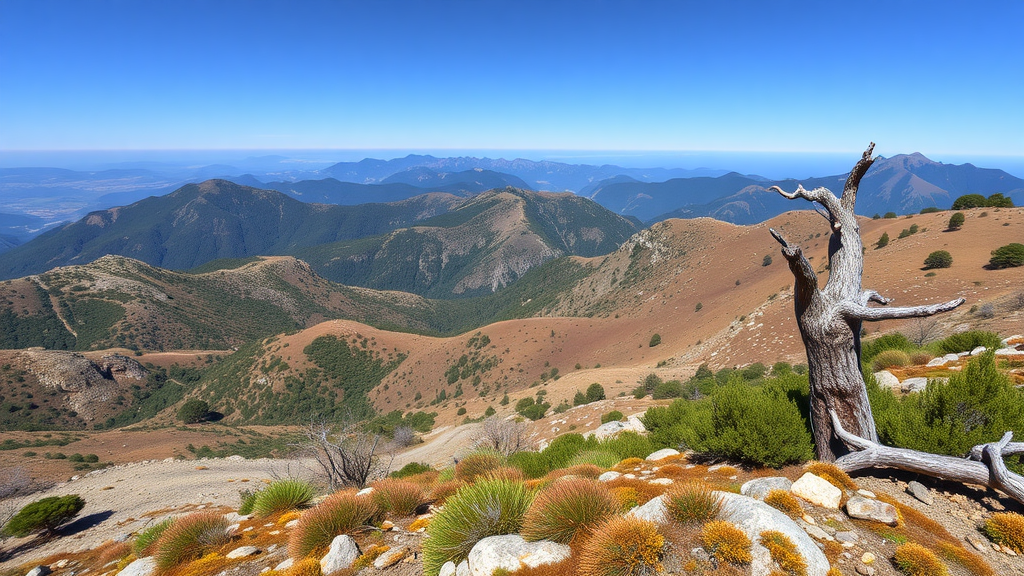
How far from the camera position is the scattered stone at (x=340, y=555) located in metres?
4.75

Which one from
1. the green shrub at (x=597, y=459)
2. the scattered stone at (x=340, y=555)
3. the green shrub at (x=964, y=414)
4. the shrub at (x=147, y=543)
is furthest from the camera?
the green shrub at (x=597, y=459)

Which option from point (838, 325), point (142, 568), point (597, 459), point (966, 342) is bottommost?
point (597, 459)

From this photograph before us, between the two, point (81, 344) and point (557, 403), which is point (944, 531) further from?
point (81, 344)

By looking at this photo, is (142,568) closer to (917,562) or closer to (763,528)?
(763,528)

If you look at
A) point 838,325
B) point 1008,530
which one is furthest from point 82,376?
point 1008,530

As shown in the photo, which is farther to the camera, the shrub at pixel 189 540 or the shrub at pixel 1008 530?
the shrub at pixel 189 540

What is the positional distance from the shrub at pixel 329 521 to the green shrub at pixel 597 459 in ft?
17.0

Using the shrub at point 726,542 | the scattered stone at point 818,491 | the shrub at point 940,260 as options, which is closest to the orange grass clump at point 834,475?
the scattered stone at point 818,491

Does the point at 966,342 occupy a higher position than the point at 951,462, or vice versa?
the point at 951,462

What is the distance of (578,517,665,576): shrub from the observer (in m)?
3.40

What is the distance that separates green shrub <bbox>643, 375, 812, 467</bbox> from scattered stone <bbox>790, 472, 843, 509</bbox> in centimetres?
147

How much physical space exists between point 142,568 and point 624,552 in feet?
25.2

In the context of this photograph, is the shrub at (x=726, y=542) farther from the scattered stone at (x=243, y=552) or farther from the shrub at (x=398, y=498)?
the scattered stone at (x=243, y=552)

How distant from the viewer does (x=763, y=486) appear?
496 centimetres
